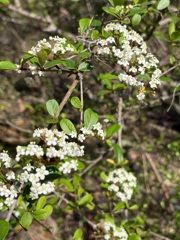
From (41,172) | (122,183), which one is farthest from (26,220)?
(122,183)

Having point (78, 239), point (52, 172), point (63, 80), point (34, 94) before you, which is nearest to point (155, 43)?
point (63, 80)

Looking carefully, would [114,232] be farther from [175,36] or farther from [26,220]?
[175,36]

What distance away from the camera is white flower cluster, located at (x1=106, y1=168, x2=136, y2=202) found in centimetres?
205

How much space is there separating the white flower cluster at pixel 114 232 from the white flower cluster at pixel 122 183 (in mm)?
184

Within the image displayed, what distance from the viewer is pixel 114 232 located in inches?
73.5

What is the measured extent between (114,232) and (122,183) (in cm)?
31

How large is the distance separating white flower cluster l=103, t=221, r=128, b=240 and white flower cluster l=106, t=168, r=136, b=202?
0.60 ft

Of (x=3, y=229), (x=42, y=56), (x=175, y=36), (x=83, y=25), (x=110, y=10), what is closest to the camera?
(x=3, y=229)

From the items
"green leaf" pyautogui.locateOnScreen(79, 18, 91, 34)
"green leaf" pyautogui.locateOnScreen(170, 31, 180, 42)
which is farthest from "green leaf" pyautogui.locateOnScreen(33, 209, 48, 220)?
"green leaf" pyautogui.locateOnScreen(170, 31, 180, 42)

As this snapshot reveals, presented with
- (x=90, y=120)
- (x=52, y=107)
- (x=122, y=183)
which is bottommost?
(x=122, y=183)

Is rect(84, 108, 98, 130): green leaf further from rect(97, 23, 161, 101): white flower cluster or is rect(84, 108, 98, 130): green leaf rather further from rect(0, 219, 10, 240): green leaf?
rect(0, 219, 10, 240): green leaf

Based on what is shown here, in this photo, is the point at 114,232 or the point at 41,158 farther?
the point at 114,232

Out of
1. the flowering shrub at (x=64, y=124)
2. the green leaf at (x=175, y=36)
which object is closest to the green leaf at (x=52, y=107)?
the flowering shrub at (x=64, y=124)

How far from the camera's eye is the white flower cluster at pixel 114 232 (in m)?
1.84
